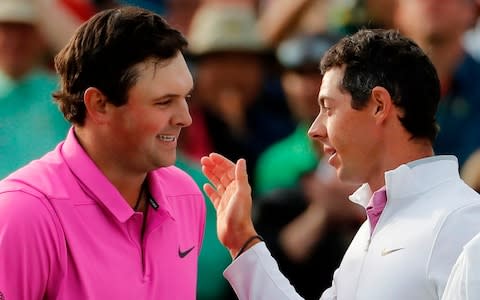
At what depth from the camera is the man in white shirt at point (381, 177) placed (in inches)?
142

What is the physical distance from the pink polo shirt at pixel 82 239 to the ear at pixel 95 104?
0.11 m

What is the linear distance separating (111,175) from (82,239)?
0.27 metres

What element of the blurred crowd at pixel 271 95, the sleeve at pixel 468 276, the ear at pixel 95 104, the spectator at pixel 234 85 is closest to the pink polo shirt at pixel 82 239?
the ear at pixel 95 104

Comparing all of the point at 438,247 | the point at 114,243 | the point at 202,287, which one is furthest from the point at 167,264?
the point at 202,287

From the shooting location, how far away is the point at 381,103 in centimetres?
386

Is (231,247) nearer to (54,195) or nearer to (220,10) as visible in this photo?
(54,195)

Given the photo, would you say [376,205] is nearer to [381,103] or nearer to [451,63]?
[381,103]

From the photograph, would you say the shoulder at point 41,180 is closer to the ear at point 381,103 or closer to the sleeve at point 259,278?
the sleeve at point 259,278

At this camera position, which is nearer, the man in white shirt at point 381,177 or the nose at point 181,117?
the man in white shirt at point 381,177

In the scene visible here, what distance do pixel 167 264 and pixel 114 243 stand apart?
215 mm

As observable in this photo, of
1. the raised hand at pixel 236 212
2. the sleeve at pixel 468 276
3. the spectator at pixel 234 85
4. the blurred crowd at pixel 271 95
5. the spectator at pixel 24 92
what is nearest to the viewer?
the sleeve at pixel 468 276

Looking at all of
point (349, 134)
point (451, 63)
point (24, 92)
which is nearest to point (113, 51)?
point (349, 134)

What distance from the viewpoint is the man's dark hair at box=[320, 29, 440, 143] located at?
3.86 meters

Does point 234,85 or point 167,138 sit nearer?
point 167,138
